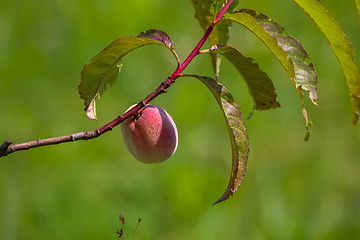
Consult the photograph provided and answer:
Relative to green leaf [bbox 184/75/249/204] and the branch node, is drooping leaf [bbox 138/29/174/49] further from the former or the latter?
the branch node

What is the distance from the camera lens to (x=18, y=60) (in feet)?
12.9

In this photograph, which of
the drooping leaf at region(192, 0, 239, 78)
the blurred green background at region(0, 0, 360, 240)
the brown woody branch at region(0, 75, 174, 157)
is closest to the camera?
the brown woody branch at region(0, 75, 174, 157)

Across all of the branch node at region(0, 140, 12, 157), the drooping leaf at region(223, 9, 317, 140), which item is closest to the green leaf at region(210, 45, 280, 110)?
the drooping leaf at region(223, 9, 317, 140)

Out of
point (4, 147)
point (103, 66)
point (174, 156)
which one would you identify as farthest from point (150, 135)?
point (174, 156)

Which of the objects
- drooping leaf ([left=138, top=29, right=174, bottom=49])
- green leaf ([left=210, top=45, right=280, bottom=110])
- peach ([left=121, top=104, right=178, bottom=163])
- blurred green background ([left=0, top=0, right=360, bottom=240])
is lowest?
blurred green background ([left=0, top=0, right=360, bottom=240])

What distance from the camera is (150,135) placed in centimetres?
125

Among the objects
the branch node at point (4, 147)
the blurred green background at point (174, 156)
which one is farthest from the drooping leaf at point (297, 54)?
the blurred green background at point (174, 156)

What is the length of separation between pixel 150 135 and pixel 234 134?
180 millimetres

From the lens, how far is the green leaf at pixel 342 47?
3.76 feet

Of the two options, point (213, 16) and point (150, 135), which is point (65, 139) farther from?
point (213, 16)

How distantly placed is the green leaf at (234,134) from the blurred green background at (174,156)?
1.70m

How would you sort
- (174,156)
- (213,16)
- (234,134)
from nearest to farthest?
(234,134)
(213,16)
(174,156)

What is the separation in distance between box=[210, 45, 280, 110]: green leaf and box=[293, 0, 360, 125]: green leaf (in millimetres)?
138

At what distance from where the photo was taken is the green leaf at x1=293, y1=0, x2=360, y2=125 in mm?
1147
